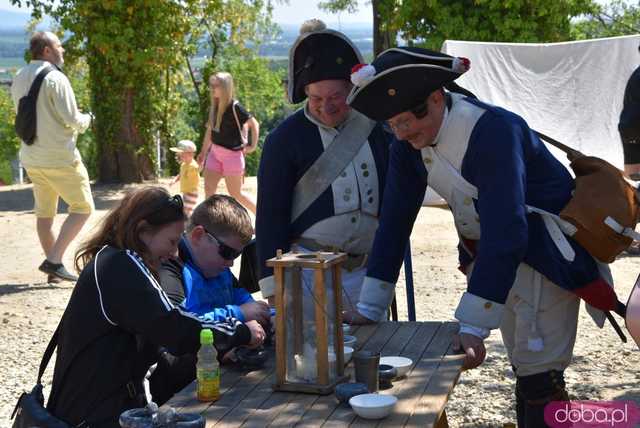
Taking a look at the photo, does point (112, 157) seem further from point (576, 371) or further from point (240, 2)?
point (576, 371)

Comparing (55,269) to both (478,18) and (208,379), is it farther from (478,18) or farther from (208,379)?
(478,18)

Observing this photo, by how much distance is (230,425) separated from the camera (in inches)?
96.7

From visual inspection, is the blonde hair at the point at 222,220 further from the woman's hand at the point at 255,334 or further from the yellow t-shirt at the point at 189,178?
the yellow t-shirt at the point at 189,178

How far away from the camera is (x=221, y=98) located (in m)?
9.93

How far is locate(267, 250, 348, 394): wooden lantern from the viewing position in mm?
2633

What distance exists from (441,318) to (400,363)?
12.4 ft

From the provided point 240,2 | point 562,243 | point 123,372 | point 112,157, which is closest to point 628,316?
point 562,243

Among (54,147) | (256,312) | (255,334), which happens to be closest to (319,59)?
(256,312)

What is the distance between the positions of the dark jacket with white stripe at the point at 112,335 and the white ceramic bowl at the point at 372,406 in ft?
1.98

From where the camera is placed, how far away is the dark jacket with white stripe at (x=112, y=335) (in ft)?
9.52

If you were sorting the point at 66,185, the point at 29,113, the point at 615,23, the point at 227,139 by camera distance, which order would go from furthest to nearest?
the point at 615,23 → the point at 227,139 → the point at 66,185 → the point at 29,113

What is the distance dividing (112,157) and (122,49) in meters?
1.88

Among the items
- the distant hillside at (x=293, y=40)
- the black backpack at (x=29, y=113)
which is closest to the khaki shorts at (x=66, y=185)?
the black backpack at (x=29, y=113)

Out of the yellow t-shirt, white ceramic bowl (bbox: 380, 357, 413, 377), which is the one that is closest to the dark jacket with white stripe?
white ceramic bowl (bbox: 380, 357, 413, 377)
